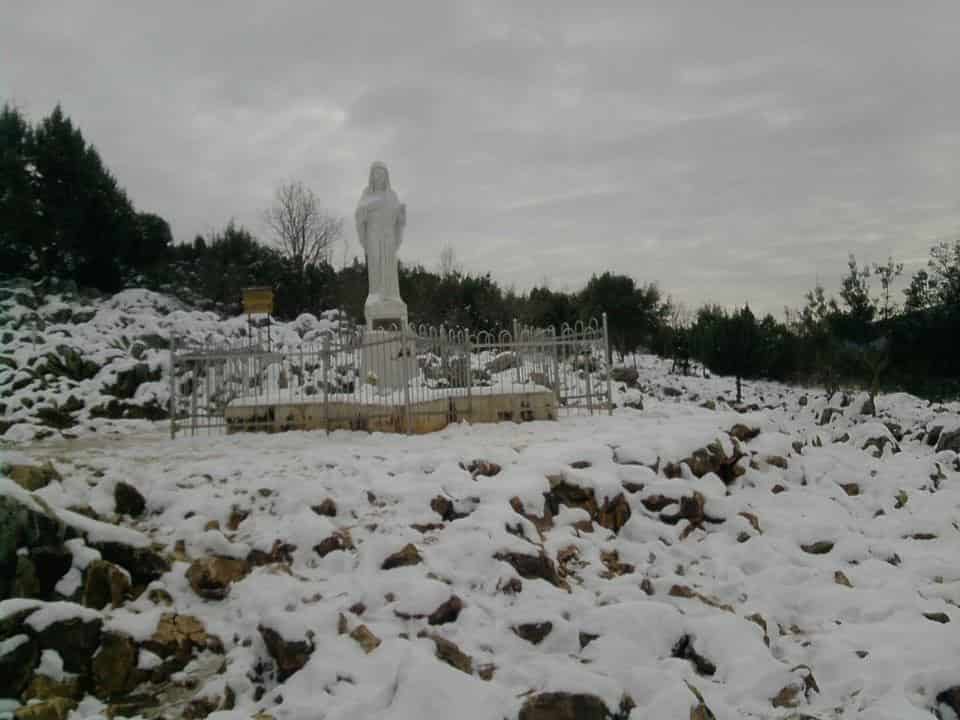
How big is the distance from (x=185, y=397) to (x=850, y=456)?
37.0ft

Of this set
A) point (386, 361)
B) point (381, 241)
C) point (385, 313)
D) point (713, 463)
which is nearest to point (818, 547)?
point (713, 463)

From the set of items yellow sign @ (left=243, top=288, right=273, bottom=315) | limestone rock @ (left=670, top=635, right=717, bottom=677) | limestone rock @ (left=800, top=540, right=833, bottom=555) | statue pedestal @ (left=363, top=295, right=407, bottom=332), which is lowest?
limestone rock @ (left=670, top=635, right=717, bottom=677)

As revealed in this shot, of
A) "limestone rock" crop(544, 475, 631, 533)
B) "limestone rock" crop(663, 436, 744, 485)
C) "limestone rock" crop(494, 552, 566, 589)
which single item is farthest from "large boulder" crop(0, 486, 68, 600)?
"limestone rock" crop(663, 436, 744, 485)

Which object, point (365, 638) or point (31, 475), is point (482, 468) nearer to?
point (365, 638)

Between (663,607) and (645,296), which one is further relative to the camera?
(645,296)

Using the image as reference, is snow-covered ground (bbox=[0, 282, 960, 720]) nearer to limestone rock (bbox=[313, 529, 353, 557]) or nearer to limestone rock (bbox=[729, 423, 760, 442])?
limestone rock (bbox=[313, 529, 353, 557])

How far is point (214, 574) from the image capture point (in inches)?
194

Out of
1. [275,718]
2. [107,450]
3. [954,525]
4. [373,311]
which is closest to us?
[275,718]

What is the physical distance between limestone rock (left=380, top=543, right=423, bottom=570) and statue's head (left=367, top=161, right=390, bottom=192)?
8773 millimetres

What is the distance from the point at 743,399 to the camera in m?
22.2

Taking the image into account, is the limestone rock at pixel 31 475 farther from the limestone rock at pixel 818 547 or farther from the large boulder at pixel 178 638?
the limestone rock at pixel 818 547

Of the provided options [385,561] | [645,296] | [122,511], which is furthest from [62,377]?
[645,296]

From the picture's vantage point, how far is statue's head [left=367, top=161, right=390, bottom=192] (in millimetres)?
12406

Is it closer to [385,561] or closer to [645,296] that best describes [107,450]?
[385,561]
